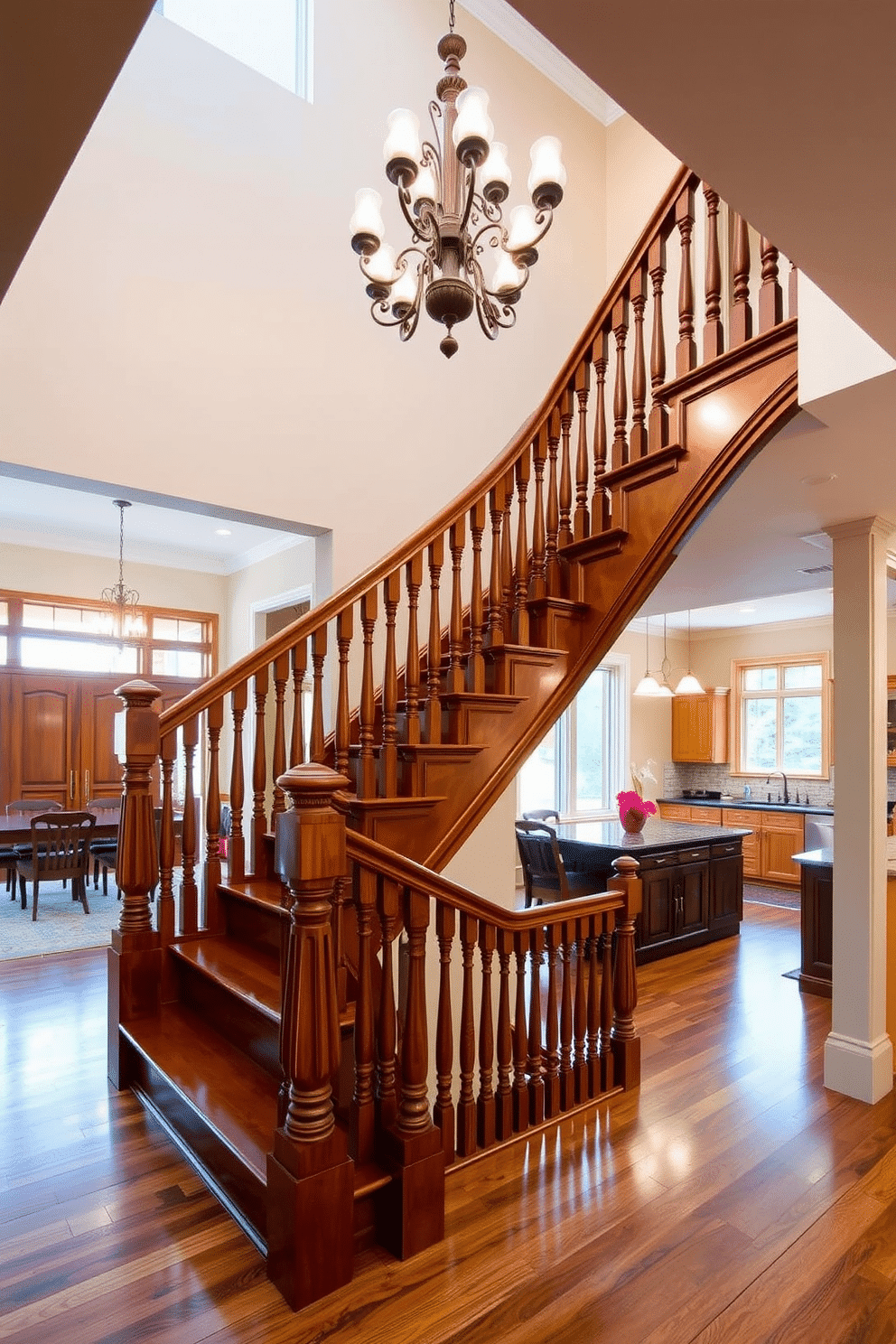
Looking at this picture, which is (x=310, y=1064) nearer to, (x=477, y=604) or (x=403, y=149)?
(x=477, y=604)

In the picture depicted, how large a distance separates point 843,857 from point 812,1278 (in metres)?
1.73

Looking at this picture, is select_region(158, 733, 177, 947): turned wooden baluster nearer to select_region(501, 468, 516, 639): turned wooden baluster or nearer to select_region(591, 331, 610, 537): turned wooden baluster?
select_region(501, 468, 516, 639): turned wooden baluster

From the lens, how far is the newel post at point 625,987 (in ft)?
10.3

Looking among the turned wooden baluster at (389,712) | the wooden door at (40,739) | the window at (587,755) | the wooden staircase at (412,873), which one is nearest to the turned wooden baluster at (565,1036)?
the wooden staircase at (412,873)

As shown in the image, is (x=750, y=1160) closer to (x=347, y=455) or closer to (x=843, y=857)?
(x=843, y=857)

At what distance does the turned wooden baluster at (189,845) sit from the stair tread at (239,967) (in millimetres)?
101

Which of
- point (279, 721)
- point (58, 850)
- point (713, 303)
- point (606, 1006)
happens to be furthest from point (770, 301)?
point (58, 850)

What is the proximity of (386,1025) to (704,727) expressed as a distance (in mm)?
7966

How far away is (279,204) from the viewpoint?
3.80 metres

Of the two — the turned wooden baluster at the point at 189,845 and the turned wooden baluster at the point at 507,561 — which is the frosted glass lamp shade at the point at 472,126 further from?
the turned wooden baluster at the point at 189,845

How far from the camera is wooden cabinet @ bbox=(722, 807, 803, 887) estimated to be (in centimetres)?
809

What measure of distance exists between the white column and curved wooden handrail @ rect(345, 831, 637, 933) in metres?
1.08

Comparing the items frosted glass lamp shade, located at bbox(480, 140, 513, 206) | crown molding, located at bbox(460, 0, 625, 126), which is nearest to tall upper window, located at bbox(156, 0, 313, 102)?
crown molding, located at bbox(460, 0, 625, 126)

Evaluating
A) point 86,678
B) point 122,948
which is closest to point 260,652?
point 122,948
